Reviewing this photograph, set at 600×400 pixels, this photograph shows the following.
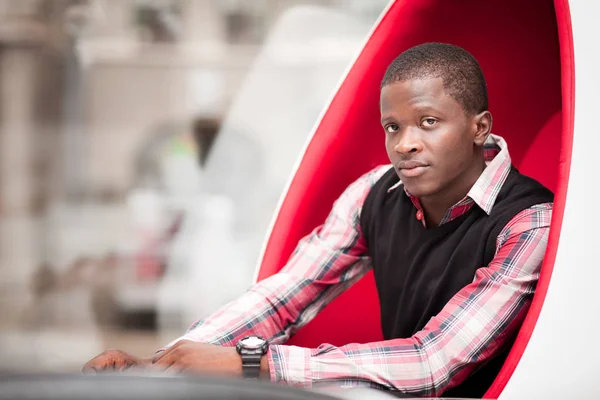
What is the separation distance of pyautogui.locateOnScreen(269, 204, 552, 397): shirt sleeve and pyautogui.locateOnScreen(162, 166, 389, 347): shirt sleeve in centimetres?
27

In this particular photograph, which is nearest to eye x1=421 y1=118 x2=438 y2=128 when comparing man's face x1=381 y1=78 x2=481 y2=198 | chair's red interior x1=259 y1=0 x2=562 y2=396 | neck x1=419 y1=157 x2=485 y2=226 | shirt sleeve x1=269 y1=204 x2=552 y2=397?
man's face x1=381 y1=78 x2=481 y2=198

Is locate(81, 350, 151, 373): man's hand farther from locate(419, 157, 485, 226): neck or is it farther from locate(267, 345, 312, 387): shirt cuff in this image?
locate(419, 157, 485, 226): neck

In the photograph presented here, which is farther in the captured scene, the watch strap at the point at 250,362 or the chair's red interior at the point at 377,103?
the chair's red interior at the point at 377,103

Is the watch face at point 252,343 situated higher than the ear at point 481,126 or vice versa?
the ear at point 481,126

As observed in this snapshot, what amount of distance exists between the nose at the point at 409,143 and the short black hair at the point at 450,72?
85mm

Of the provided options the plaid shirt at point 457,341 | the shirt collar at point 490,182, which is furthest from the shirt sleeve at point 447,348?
the shirt collar at point 490,182

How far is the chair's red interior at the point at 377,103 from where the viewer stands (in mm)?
1388

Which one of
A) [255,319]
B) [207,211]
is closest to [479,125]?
[255,319]

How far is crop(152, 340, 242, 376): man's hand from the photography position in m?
0.96

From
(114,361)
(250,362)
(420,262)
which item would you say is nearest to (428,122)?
(420,262)

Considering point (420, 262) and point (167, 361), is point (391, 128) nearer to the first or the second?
point (420, 262)

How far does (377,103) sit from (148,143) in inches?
85.2

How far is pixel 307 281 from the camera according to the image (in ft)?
4.28

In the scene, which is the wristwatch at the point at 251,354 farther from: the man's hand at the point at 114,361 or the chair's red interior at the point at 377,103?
the chair's red interior at the point at 377,103
